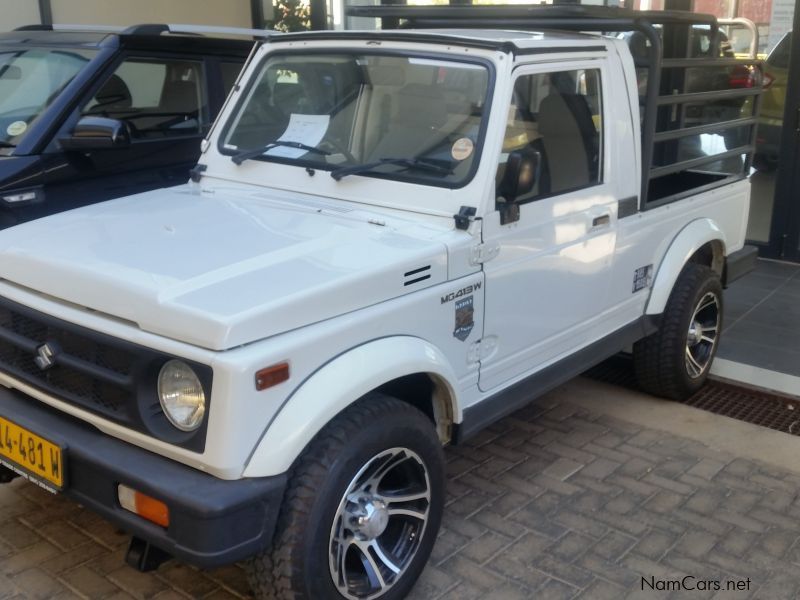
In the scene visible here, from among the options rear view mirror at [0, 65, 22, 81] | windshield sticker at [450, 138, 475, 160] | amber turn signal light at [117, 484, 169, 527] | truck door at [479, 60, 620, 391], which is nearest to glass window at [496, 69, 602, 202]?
truck door at [479, 60, 620, 391]

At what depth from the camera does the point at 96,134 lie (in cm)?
443

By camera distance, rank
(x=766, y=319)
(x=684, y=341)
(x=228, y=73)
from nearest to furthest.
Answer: (x=684, y=341) → (x=228, y=73) → (x=766, y=319)

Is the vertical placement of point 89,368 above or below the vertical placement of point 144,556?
above

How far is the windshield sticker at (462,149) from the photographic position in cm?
335

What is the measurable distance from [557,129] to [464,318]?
110cm

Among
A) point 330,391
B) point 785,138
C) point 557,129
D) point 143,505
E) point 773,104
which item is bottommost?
point 143,505

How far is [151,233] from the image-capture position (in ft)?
10.3

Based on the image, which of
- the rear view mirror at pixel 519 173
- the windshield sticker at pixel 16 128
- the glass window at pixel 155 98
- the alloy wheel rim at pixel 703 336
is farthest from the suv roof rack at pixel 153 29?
the alloy wheel rim at pixel 703 336

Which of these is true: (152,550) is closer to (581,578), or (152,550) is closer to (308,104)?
(581,578)

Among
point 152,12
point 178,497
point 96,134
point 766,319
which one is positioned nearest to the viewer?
point 178,497

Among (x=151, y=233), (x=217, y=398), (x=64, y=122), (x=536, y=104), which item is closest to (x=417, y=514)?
(x=217, y=398)

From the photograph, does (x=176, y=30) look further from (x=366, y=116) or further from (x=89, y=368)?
(x=89, y=368)

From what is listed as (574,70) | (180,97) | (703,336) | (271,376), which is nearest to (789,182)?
(703,336)

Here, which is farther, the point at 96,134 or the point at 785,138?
the point at 785,138
